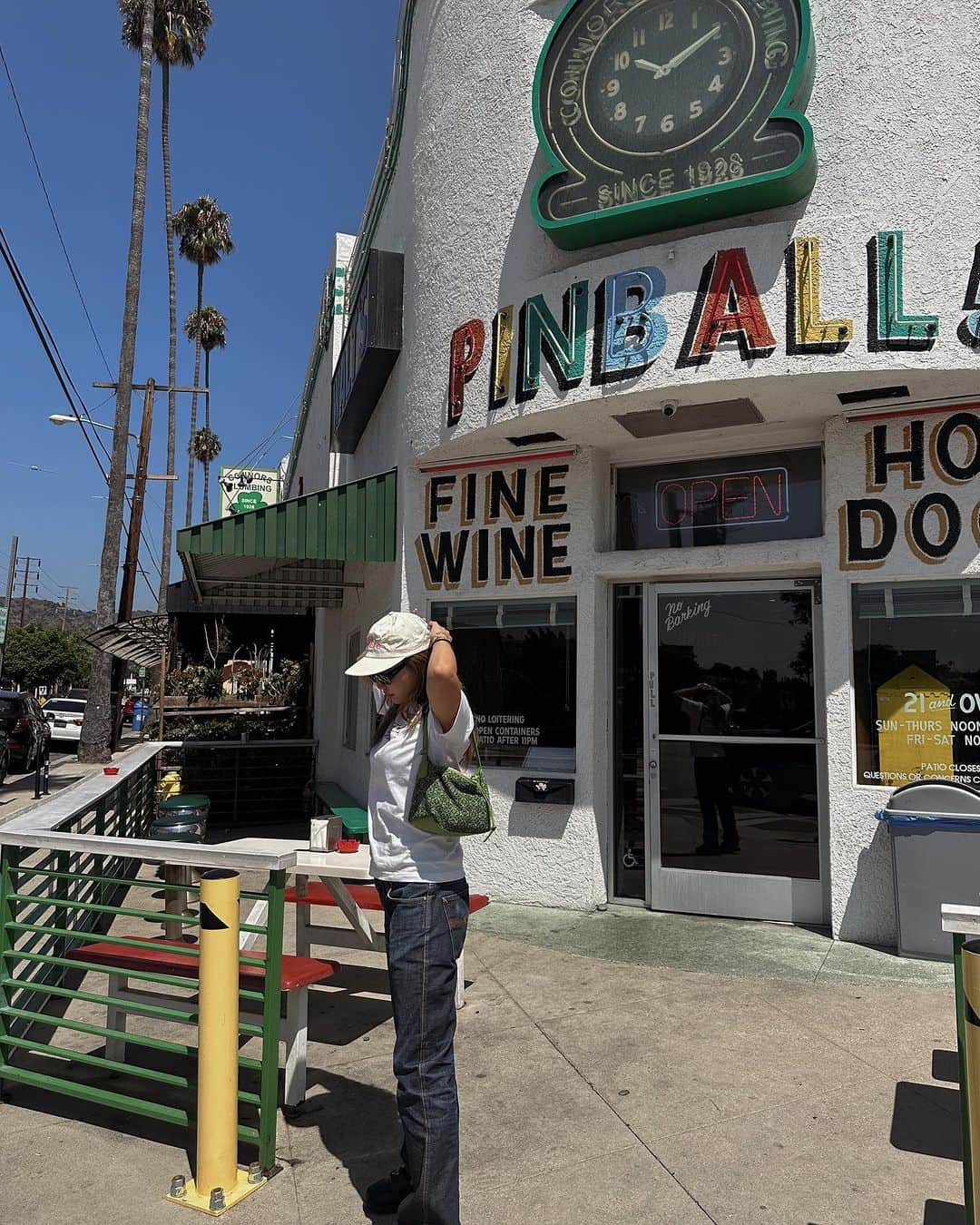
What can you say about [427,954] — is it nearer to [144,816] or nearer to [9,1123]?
[9,1123]

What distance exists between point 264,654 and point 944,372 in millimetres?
23703

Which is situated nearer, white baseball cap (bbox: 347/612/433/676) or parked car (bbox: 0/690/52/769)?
white baseball cap (bbox: 347/612/433/676)

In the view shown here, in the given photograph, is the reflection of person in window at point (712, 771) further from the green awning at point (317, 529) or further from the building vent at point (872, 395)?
the green awning at point (317, 529)

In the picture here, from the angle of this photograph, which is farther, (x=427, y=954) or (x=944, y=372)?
(x=944, y=372)

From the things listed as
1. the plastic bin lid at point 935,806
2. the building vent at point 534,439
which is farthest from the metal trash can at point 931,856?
the building vent at point 534,439

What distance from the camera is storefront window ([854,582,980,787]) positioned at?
19.8ft

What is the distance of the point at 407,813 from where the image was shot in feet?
9.91

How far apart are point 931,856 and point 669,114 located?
521cm

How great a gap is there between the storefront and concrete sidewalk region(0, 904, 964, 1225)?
1.44 meters

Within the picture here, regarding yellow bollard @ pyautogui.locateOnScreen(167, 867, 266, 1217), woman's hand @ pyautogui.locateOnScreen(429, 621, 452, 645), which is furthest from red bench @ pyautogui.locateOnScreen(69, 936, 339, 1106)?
woman's hand @ pyautogui.locateOnScreen(429, 621, 452, 645)

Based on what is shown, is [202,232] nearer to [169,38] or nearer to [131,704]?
[169,38]

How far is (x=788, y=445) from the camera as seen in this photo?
6820 mm

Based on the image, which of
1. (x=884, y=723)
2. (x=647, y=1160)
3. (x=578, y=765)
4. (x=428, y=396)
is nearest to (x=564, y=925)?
(x=578, y=765)

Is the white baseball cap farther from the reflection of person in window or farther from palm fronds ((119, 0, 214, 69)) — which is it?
palm fronds ((119, 0, 214, 69))
